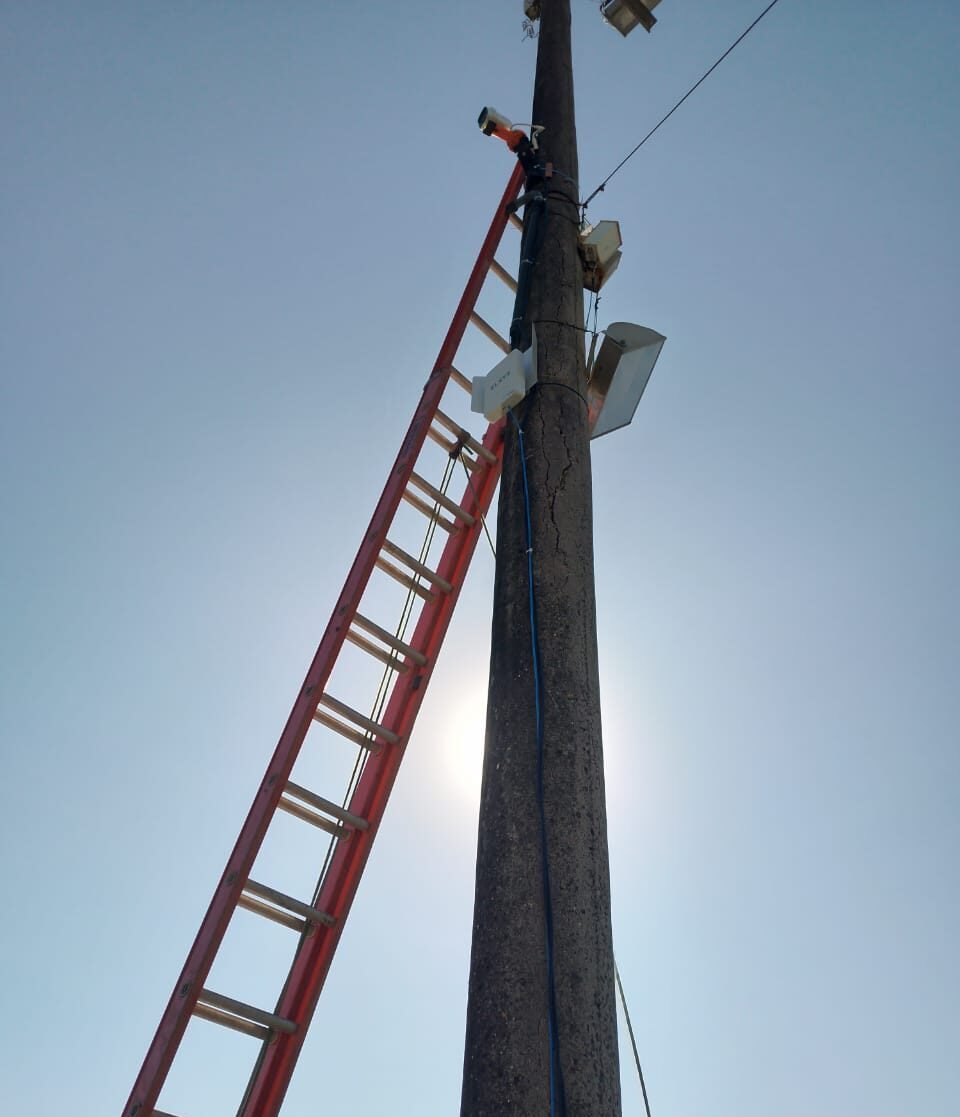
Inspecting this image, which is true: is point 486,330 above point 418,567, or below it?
above

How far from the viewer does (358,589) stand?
5.45 meters

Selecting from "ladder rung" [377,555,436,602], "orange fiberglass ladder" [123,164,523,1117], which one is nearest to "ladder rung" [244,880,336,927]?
"orange fiberglass ladder" [123,164,523,1117]

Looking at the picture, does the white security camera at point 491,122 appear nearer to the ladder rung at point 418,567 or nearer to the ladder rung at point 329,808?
the ladder rung at point 418,567

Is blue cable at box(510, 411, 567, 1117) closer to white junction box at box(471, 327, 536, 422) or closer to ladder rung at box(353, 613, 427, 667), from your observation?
white junction box at box(471, 327, 536, 422)

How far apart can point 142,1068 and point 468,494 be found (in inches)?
145

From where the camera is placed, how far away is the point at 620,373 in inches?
158

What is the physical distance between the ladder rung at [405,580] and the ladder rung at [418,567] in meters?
0.06

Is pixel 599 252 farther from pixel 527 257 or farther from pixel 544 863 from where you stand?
pixel 544 863

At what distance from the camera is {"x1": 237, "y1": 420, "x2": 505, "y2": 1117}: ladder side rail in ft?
14.8

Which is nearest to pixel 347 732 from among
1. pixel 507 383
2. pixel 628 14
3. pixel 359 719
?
pixel 359 719

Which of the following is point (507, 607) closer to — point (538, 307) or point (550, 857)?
point (550, 857)

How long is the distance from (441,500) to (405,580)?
0.59m

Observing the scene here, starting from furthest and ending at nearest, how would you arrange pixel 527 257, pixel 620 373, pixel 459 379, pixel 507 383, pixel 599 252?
pixel 459 379 < pixel 599 252 < pixel 527 257 < pixel 620 373 < pixel 507 383

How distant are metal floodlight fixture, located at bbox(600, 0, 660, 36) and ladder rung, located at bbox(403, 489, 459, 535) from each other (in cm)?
397
